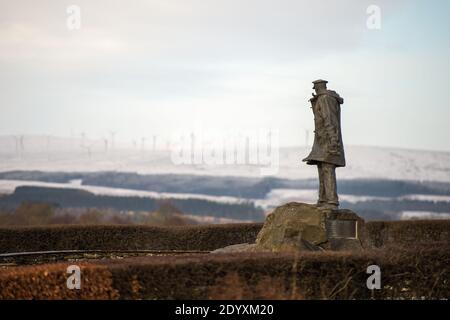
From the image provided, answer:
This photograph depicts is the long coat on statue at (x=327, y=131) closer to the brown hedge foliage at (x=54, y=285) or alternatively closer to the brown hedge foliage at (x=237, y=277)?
the brown hedge foliage at (x=237, y=277)

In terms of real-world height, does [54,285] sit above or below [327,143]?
below

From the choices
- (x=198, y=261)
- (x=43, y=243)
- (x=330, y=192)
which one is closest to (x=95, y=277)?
(x=198, y=261)

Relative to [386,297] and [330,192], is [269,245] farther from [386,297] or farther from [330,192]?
[386,297]

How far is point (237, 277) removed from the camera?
10.8 meters

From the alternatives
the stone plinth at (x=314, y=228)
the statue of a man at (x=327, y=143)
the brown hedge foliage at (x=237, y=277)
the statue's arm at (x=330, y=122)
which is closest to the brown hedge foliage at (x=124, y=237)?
the stone plinth at (x=314, y=228)

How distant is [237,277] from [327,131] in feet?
26.6

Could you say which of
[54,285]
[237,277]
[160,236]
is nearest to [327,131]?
[237,277]

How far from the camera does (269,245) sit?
16859 mm

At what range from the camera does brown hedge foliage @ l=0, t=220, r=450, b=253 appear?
936 inches

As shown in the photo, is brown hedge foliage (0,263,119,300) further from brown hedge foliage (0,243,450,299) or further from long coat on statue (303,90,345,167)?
long coat on statue (303,90,345,167)

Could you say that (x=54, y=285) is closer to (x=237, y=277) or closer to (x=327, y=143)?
(x=237, y=277)

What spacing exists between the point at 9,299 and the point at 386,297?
5.55m

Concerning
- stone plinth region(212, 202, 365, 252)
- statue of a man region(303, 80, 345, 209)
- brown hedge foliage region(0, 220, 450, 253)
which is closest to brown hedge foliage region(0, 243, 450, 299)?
stone plinth region(212, 202, 365, 252)

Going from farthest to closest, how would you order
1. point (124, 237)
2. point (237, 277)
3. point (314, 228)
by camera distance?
point (124, 237) < point (314, 228) < point (237, 277)
